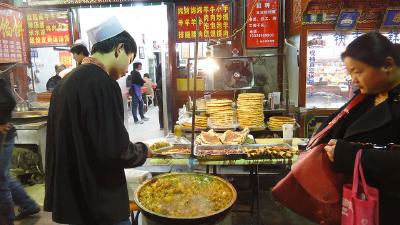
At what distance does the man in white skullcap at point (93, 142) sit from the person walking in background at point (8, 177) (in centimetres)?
137

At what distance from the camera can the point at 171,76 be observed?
7.50m

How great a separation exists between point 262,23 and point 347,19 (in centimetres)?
194

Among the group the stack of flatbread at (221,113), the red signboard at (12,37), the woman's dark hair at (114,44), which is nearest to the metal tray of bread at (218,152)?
the stack of flatbread at (221,113)

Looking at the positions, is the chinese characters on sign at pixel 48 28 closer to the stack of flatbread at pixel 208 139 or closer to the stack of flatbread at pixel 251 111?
the stack of flatbread at pixel 251 111

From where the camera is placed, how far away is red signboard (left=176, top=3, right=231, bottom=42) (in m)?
6.88

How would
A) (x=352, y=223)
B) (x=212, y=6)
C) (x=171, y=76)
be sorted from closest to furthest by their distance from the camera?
(x=352, y=223) < (x=212, y=6) < (x=171, y=76)

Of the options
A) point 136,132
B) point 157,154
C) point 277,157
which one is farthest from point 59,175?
point 136,132

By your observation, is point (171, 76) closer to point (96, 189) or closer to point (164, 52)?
point (164, 52)

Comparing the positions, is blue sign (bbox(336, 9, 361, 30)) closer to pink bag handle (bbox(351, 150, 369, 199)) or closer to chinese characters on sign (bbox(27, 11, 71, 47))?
pink bag handle (bbox(351, 150, 369, 199))

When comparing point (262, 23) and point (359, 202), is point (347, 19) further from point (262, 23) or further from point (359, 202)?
point (359, 202)

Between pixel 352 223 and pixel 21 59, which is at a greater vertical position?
pixel 21 59

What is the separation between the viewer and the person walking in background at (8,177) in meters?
3.20

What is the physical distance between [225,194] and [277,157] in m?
1.13

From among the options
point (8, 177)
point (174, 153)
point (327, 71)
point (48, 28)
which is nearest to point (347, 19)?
point (327, 71)
